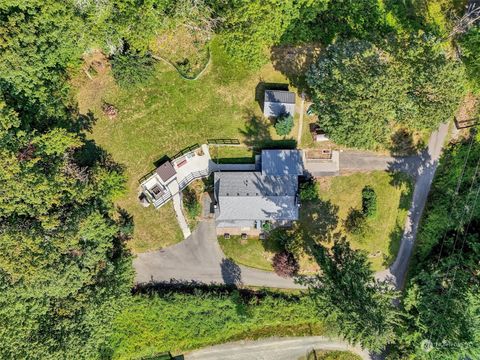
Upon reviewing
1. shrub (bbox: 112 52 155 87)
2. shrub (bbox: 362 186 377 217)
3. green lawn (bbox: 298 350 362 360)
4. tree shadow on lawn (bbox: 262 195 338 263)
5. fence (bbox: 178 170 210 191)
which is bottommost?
green lawn (bbox: 298 350 362 360)

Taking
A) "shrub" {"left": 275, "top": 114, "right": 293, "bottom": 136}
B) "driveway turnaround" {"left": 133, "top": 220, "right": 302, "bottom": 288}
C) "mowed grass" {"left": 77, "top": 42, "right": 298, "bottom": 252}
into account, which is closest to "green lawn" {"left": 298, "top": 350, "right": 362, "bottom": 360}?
"driveway turnaround" {"left": 133, "top": 220, "right": 302, "bottom": 288}

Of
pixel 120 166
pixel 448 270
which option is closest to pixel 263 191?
pixel 120 166

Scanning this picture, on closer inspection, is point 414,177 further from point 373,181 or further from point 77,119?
point 77,119

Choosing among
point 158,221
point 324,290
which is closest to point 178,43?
point 158,221

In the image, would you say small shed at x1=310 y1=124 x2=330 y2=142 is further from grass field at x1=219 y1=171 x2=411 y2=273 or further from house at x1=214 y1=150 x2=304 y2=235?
grass field at x1=219 y1=171 x2=411 y2=273

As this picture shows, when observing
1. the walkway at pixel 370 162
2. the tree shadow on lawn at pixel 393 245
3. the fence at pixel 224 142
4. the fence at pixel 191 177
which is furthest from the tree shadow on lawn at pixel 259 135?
the tree shadow on lawn at pixel 393 245

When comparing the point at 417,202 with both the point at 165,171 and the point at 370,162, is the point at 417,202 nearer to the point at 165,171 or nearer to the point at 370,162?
the point at 370,162
